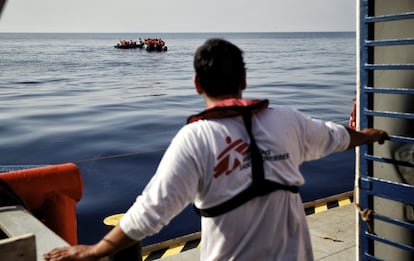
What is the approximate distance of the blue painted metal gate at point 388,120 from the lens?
3359 mm

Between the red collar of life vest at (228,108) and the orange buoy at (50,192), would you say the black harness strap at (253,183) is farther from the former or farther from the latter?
the orange buoy at (50,192)

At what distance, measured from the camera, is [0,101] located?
31812mm

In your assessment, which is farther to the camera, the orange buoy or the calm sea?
the calm sea

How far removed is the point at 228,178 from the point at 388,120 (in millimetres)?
1837

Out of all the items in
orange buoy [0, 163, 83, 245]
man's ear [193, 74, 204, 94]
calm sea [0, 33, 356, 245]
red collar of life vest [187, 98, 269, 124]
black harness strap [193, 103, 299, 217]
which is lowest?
calm sea [0, 33, 356, 245]

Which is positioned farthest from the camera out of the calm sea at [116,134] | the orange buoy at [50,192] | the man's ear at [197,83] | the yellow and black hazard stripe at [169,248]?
A: the calm sea at [116,134]

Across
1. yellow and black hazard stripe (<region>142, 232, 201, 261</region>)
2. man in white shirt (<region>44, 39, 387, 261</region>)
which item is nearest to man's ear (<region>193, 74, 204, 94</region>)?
man in white shirt (<region>44, 39, 387, 261</region>)

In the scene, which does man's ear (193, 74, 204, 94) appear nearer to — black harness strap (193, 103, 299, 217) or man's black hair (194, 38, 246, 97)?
man's black hair (194, 38, 246, 97)

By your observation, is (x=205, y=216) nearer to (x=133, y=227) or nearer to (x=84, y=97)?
(x=133, y=227)

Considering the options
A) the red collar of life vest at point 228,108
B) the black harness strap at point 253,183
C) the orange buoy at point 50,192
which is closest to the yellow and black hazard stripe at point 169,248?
the orange buoy at point 50,192

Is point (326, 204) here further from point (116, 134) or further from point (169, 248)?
point (116, 134)

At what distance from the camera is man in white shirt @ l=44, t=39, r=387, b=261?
6.86 feet

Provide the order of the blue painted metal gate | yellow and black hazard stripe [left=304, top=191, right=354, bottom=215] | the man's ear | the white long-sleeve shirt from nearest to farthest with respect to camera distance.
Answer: the white long-sleeve shirt < the man's ear < the blue painted metal gate < yellow and black hazard stripe [left=304, top=191, right=354, bottom=215]

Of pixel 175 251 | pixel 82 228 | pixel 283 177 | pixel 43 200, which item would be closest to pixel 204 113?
pixel 283 177
